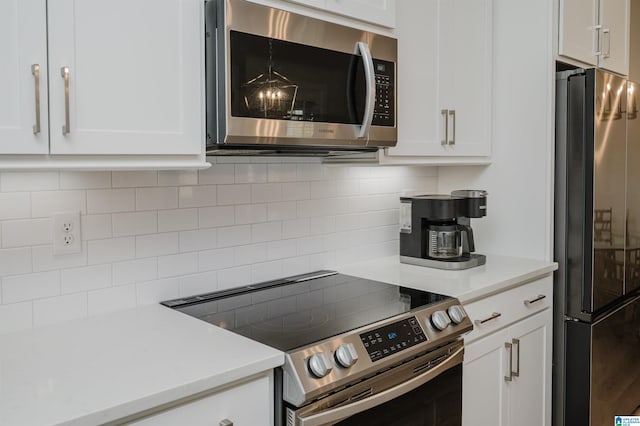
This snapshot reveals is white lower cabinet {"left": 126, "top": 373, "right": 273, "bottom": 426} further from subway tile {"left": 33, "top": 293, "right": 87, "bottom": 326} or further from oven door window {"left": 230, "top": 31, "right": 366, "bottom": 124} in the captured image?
oven door window {"left": 230, "top": 31, "right": 366, "bottom": 124}

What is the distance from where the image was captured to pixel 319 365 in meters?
1.38

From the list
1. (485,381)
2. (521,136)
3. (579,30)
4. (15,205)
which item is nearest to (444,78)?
(521,136)

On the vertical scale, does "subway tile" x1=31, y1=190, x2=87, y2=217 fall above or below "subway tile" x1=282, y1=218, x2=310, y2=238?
above

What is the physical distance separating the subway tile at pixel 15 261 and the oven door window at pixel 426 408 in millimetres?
954

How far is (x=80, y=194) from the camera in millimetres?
1645

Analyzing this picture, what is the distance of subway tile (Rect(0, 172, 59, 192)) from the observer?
151cm

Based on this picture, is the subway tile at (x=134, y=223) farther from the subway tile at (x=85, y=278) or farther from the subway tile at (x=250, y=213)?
the subway tile at (x=250, y=213)

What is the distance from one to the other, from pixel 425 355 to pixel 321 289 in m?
0.48

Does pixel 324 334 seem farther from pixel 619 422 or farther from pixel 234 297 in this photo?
pixel 619 422

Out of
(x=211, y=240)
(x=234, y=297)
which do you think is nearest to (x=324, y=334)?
(x=234, y=297)

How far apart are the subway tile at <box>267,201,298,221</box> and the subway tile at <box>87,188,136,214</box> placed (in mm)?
544

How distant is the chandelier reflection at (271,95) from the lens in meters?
1.58

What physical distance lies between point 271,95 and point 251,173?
0.49 m

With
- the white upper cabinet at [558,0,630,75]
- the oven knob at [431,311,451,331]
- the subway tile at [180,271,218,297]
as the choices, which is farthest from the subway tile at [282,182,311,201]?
the white upper cabinet at [558,0,630,75]
